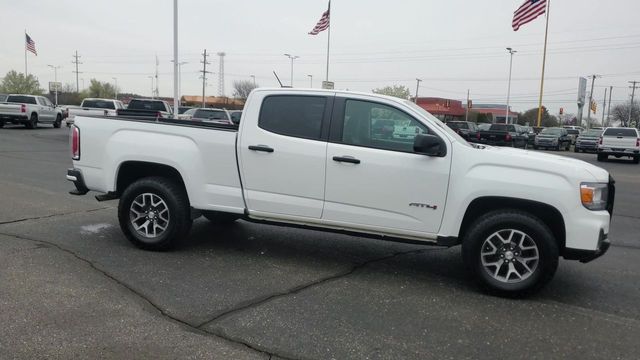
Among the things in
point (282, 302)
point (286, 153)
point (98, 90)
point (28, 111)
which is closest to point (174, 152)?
point (286, 153)

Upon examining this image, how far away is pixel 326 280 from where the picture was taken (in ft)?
17.0

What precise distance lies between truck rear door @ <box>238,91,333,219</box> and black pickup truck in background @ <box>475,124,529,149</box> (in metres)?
24.9

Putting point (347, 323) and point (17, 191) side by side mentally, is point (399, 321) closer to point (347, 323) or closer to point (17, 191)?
point (347, 323)

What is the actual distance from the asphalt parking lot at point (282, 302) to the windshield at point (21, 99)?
26168 mm

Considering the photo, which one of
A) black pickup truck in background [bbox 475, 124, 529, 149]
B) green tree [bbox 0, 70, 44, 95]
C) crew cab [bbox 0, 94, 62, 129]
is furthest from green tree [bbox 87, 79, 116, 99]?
black pickup truck in background [bbox 475, 124, 529, 149]

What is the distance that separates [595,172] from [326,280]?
8.80 ft

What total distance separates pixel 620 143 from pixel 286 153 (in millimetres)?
24243

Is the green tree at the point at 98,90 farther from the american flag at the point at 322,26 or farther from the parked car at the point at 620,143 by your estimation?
the parked car at the point at 620,143

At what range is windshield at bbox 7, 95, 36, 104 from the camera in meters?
29.2

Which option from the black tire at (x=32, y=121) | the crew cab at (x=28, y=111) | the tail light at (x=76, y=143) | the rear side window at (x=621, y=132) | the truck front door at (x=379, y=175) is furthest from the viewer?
the black tire at (x=32, y=121)

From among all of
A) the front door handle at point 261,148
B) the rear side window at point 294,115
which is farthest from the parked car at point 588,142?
the front door handle at point 261,148

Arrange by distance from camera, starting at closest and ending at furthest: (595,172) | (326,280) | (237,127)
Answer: (595,172)
(326,280)
(237,127)

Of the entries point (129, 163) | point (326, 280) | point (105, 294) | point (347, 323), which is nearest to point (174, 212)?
point (129, 163)

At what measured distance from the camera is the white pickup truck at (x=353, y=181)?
476 centimetres
